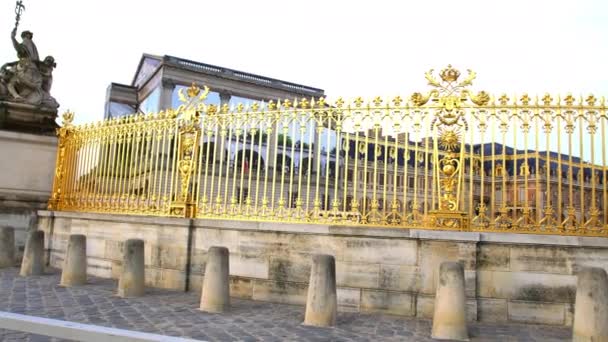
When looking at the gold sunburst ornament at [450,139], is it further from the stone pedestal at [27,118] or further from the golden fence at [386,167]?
the stone pedestal at [27,118]

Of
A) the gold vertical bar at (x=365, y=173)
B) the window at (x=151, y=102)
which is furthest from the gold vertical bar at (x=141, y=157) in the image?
the window at (x=151, y=102)

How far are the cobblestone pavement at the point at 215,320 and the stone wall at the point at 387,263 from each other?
0.30 meters

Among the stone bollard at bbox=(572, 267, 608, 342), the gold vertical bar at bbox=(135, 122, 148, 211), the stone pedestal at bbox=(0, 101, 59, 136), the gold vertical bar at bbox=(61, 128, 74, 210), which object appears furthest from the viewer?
the stone pedestal at bbox=(0, 101, 59, 136)

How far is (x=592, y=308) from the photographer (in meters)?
5.65

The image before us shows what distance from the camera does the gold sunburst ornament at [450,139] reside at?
7.98 metres

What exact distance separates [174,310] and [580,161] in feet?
21.8

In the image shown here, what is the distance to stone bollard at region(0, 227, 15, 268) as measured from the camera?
434 inches

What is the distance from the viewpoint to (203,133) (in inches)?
390

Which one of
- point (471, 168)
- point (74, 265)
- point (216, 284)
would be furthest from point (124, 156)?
point (471, 168)

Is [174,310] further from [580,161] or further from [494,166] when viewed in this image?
[580,161]

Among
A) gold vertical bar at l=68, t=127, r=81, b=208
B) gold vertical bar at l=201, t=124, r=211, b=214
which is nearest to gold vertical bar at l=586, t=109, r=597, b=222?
gold vertical bar at l=201, t=124, r=211, b=214

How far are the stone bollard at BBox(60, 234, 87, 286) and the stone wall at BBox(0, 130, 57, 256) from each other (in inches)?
158

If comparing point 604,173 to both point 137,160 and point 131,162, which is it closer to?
point 137,160

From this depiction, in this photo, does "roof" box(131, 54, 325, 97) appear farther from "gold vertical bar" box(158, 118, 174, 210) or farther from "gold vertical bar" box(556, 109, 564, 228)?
"gold vertical bar" box(556, 109, 564, 228)
